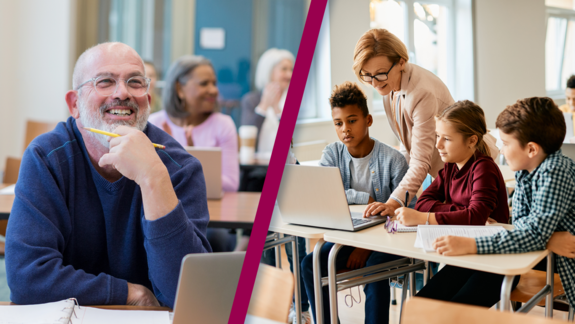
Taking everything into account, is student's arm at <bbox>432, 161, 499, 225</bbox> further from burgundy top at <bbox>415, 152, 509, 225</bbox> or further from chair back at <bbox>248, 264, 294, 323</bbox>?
chair back at <bbox>248, 264, 294, 323</bbox>

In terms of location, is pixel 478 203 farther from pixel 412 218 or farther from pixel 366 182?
pixel 366 182

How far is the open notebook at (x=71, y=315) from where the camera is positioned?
458 millimetres

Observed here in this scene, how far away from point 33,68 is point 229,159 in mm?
1760

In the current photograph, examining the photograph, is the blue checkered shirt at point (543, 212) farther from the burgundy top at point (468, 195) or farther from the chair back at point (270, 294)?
the chair back at point (270, 294)

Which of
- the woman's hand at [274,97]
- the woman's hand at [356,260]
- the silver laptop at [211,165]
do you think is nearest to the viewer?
the woman's hand at [274,97]

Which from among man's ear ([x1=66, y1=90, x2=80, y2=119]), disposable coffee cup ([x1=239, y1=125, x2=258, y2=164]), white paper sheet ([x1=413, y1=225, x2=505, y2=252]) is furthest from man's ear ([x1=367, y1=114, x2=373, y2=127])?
disposable coffee cup ([x1=239, y1=125, x2=258, y2=164])

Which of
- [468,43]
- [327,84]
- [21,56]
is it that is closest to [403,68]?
[327,84]

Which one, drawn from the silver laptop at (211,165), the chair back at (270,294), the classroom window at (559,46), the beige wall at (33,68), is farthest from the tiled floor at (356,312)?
the beige wall at (33,68)

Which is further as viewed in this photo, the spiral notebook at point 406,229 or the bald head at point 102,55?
the spiral notebook at point 406,229

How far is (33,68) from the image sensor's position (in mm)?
2729

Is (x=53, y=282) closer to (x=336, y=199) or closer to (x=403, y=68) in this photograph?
(x=336, y=199)

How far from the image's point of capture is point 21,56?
270 cm

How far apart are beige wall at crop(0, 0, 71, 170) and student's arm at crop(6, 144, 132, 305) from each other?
2.39 m

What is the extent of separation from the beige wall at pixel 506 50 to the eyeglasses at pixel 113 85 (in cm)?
118
